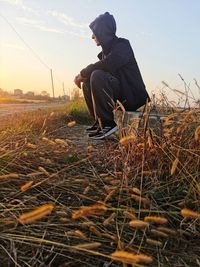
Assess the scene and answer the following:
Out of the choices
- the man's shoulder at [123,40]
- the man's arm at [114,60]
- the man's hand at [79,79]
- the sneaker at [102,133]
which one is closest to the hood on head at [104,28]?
the man's shoulder at [123,40]

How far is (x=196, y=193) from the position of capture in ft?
7.91

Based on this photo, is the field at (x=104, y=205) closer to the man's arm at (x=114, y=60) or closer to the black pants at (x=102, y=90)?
the black pants at (x=102, y=90)

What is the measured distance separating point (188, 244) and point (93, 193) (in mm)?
587

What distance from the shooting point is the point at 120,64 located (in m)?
5.51

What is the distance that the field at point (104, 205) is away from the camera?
186 centimetres

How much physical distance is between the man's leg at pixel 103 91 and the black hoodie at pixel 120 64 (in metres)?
0.16

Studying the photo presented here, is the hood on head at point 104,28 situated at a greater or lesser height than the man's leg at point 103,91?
greater

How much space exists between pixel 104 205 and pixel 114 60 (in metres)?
3.56

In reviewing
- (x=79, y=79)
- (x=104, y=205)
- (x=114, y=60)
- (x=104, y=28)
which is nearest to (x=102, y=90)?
(x=114, y=60)

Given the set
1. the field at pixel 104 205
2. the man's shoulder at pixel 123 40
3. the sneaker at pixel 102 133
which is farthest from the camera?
the man's shoulder at pixel 123 40

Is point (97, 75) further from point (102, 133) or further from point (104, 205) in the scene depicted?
point (104, 205)

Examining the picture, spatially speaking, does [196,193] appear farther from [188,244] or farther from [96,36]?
[96,36]

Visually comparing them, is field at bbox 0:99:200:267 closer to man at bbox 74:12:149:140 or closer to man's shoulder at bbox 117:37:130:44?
man at bbox 74:12:149:140

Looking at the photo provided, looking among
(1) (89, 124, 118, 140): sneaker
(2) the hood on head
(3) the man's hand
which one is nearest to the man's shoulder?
(2) the hood on head
